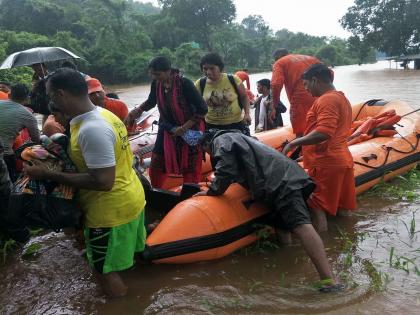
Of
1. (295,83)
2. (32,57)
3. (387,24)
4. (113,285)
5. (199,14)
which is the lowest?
(113,285)

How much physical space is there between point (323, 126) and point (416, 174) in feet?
8.20

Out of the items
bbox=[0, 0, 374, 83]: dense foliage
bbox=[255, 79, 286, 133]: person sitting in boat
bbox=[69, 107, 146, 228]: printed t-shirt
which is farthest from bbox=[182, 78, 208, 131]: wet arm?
bbox=[0, 0, 374, 83]: dense foliage

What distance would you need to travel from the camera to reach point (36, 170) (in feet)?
7.16

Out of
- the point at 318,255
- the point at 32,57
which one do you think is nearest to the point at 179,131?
the point at 318,255

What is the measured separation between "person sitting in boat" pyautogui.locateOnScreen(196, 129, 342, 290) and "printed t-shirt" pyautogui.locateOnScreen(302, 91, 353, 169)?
521mm

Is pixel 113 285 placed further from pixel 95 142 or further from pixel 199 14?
pixel 199 14

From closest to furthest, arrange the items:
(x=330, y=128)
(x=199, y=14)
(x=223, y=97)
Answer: (x=330, y=128)
(x=223, y=97)
(x=199, y=14)

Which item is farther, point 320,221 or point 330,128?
point 320,221

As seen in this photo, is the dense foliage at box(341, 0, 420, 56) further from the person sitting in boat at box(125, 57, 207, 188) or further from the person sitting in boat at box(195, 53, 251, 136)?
the person sitting in boat at box(125, 57, 207, 188)

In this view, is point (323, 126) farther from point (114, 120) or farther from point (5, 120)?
point (5, 120)

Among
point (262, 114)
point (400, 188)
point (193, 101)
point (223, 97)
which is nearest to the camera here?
point (193, 101)

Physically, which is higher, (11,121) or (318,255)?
(11,121)

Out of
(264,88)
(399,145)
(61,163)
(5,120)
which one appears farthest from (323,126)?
(264,88)

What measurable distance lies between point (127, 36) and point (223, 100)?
40481 mm
